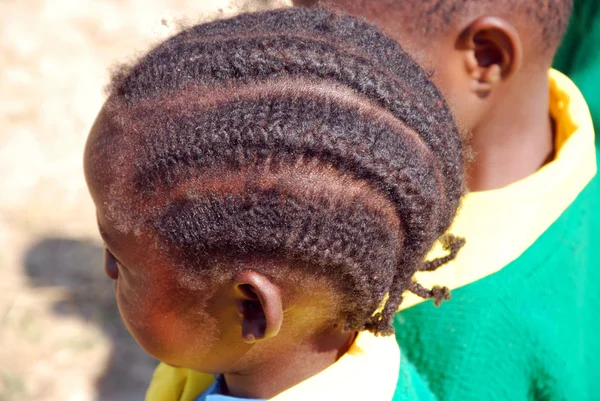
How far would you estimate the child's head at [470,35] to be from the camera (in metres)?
1.47

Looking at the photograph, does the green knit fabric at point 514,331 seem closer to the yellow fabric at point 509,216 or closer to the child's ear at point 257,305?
the yellow fabric at point 509,216

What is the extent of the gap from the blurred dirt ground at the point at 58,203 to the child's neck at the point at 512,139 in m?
0.59

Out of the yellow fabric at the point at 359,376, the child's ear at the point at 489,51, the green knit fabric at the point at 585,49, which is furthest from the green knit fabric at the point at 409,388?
the green knit fabric at the point at 585,49

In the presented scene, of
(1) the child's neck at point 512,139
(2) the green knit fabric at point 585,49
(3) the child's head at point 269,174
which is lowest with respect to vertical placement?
(3) the child's head at point 269,174

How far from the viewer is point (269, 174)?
3.15ft

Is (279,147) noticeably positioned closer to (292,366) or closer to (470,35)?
(292,366)

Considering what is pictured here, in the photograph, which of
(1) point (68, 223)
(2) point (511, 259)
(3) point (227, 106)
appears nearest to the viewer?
(3) point (227, 106)

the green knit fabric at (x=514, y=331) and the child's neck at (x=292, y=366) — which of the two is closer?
the child's neck at (x=292, y=366)

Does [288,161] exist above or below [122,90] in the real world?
below

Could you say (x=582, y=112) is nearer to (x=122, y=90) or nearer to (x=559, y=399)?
(x=559, y=399)

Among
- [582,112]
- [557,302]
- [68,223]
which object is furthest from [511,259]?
[68,223]

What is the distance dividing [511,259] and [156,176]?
0.87 meters

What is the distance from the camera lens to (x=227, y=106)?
0.96 m

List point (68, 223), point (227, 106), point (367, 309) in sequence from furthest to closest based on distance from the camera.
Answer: point (68, 223), point (367, 309), point (227, 106)
